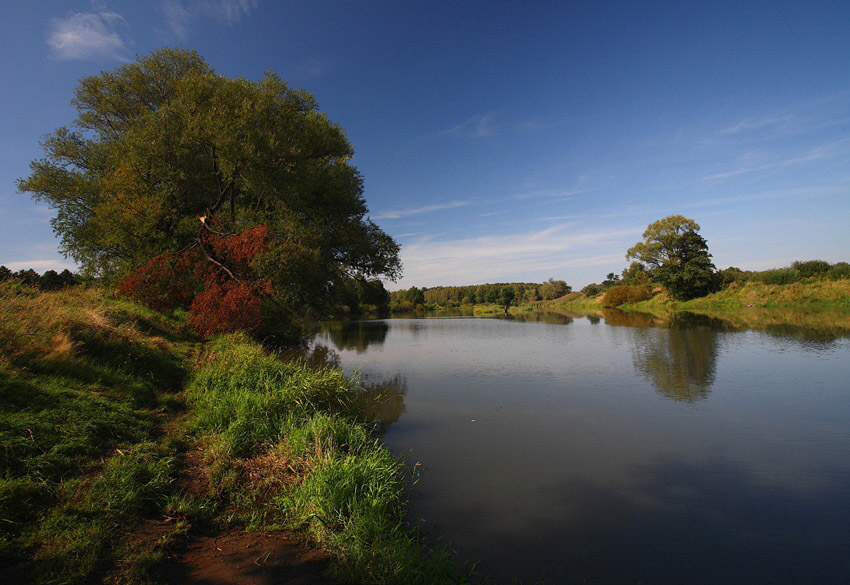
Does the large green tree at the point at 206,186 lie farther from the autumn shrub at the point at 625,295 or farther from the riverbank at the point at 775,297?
the autumn shrub at the point at 625,295

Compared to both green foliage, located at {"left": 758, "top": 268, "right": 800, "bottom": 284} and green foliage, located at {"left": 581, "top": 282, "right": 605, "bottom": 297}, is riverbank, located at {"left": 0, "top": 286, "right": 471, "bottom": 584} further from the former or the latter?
green foliage, located at {"left": 581, "top": 282, "right": 605, "bottom": 297}

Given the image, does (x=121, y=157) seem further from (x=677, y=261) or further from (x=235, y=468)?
(x=677, y=261)

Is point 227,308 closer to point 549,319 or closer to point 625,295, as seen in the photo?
point 549,319

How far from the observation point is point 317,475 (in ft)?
12.7

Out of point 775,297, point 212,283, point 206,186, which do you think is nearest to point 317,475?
point 212,283

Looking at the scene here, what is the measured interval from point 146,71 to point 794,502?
2569 centimetres

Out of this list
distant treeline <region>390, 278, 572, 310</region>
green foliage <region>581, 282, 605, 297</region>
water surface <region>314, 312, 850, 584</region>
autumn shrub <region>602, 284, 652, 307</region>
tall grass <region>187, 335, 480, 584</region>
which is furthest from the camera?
distant treeline <region>390, 278, 572, 310</region>

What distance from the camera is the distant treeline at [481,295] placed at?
101875mm

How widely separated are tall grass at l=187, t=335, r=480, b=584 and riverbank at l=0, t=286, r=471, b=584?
2 centimetres

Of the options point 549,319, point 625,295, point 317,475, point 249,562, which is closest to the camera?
point 249,562

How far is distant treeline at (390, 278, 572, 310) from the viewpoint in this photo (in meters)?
102

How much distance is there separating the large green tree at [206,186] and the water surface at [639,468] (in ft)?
20.3

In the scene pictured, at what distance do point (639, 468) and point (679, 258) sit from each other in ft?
152

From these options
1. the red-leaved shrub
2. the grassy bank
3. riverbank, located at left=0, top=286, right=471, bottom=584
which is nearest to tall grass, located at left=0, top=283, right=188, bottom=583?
riverbank, located at left=0, top=286, right=471, bottom=584
